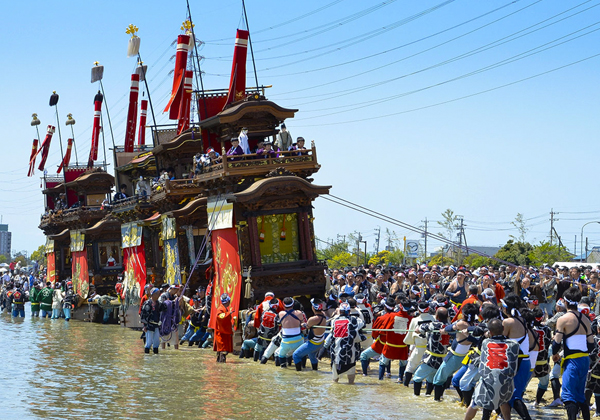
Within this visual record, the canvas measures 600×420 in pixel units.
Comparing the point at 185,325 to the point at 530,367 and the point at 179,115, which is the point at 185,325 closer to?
the point at 179,115

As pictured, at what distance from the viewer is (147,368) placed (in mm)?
18125

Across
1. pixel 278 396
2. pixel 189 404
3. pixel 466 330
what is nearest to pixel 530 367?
pixel 466 330

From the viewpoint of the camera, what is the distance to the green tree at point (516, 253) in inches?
2250

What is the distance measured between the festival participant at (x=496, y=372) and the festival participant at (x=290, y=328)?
7.25 metres

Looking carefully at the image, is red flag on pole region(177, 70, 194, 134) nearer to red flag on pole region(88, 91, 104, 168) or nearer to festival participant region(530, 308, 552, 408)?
red flag on pole region(88, 91, 104, 168)

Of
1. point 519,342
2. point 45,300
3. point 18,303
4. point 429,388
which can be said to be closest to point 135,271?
point 45,300

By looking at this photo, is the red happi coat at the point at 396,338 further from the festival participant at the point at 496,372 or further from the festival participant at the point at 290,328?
the festival participant at the point at 496,372

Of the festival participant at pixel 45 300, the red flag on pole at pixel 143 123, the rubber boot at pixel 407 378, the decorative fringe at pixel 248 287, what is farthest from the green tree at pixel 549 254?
the rubber boot at pixel 407 378

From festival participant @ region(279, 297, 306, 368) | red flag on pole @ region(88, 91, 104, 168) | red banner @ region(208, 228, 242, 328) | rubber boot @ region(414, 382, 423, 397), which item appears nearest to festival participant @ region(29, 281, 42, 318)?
red flag on pole @ region(88, 91, 104, 168)

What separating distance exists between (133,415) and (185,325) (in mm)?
14412

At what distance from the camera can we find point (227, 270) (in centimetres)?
2333

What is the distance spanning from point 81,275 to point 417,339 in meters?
32.4

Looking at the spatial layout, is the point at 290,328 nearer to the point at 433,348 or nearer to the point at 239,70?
the point at 433,348

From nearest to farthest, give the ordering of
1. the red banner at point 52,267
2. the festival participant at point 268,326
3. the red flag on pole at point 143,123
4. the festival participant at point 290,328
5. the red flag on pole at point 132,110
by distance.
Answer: the festival participant at point 290,328 → the festival participant at point 268,326 → the red flag on pole at point 132,110 → the red flag on pole at point 143,123 → the red banner at point 52,267
